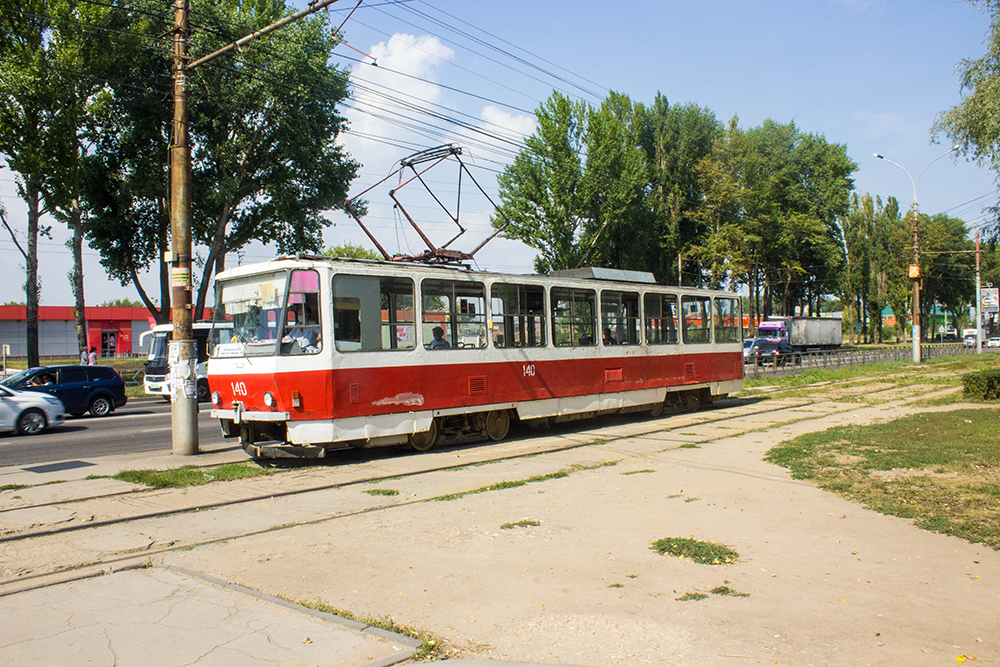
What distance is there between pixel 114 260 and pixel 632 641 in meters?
33.3

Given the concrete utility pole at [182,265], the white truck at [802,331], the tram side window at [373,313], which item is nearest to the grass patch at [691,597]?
the tram side window at [373,313]

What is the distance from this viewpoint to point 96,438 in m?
16.0

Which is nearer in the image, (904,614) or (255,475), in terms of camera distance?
(904,614)

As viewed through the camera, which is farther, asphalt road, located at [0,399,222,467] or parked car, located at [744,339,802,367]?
parked car, located at [744,339,802,367]

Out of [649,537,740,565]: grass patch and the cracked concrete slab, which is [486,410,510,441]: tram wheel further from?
the cracked concrete slab

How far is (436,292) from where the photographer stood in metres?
12.7

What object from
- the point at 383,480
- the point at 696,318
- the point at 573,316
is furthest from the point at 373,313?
the point at 696,318

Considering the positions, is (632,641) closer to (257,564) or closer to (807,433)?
(257,564)

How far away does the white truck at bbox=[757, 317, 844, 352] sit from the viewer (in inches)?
2397

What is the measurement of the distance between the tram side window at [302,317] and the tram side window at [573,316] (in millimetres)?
5431

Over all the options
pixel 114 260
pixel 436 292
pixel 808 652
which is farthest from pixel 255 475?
pixel 114 260

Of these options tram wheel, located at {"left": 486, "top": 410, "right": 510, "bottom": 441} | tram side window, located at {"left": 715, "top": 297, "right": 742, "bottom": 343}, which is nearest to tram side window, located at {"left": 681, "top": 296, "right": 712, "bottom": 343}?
tram side window, located at {"left": 715, "top": 297, "right": 742, "bottom": 343}

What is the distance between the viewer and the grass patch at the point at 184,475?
A: 9773mm

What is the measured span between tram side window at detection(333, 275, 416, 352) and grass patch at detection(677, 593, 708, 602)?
7101 mm
